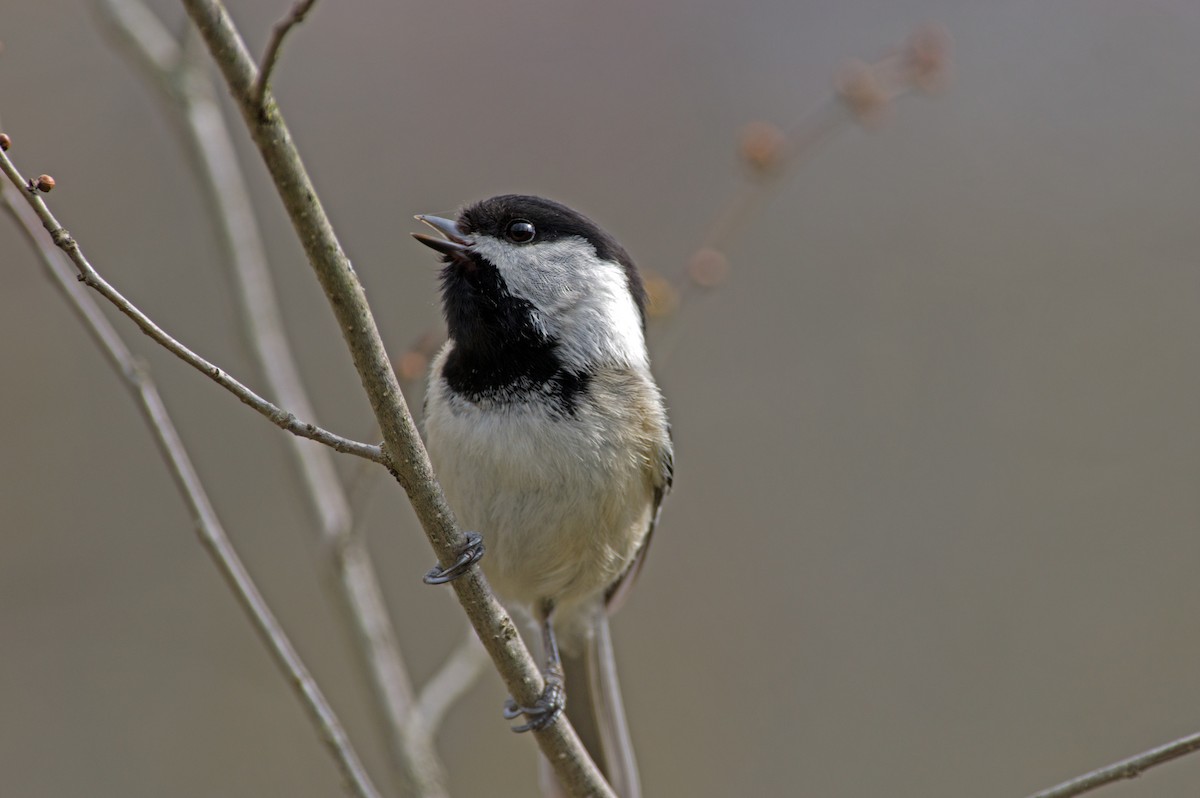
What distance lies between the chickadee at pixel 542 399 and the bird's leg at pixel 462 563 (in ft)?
1.02


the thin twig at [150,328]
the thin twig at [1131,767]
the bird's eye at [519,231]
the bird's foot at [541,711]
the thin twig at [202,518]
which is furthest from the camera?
the bird's eye at [519,231]

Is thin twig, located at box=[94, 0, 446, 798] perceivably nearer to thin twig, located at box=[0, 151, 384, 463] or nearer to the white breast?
the white breast

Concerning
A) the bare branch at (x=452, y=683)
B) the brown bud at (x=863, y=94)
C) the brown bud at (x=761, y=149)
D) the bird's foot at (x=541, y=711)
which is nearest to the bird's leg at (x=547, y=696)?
the bird's foot at (x=541, y=711)

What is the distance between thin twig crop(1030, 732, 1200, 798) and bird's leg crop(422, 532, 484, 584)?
0.94 m

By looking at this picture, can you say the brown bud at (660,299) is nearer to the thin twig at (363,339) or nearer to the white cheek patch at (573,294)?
the white cheek patch at (573,294)

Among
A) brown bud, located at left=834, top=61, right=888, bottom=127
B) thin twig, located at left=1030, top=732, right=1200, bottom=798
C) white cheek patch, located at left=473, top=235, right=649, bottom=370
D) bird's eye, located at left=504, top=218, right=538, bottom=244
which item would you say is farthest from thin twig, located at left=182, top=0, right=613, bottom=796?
brown bud, located at left=834, top=61, right=888, bottom=127

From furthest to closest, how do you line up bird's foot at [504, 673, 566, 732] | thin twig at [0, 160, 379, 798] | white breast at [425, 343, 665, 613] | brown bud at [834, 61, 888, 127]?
brown bud at [834, 61, 888, 127], white breast at [425, 343, 665, 613], bird's foot at [504, 673, 566, 732], thin twig at [0, 160, 379, 798]

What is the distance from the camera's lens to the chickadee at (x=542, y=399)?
6.87 feet

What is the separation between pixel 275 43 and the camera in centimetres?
114

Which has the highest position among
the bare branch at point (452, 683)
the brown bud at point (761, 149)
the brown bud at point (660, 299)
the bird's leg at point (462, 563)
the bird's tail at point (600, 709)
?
the brown bud at point (761, 149)

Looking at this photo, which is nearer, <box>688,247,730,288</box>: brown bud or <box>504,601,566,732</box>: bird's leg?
<box>504,601,566,732</box>: bird's leg

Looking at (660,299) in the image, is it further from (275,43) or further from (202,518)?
(275,43)

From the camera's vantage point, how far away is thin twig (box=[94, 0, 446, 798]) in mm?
2271

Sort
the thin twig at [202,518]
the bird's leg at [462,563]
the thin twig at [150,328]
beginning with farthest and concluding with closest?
the thin twig at [202,518]
the bird's leg at [462,563]
the thin twig at [150,328]
